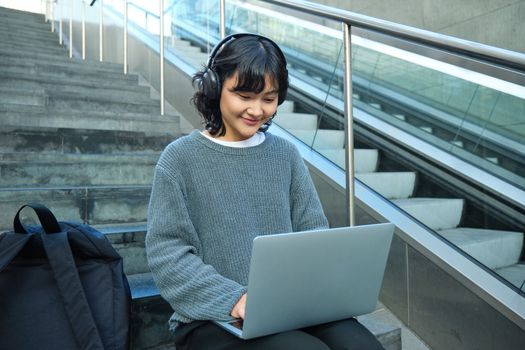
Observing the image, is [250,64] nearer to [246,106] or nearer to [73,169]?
[246,106]

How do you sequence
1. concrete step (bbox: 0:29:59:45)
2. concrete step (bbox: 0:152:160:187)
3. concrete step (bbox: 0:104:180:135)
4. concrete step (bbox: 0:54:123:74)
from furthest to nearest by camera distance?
1. concrete step (bbox: 0:29:59:45)
2. concrete step (bbox: 0:54:123:74)
3. concrete step (bbox: 0:104:180:135)
4. concrete step (bbox: 0:152:160:187)

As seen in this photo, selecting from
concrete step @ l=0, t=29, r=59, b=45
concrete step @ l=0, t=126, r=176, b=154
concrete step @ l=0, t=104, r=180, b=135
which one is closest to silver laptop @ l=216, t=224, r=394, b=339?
concrete step @ l=0, t=126, r=176, b=154

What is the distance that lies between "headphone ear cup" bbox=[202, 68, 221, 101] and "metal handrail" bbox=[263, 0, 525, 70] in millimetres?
612

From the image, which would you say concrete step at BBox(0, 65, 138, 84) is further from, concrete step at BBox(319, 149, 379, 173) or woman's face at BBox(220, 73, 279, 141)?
woman's face at BBox(220, 73, 279, 141)

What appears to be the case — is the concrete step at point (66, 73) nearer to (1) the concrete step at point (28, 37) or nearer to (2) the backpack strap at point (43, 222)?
(1) the concrete step at point (28, 37)

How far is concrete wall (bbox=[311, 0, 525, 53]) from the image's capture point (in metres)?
2.48

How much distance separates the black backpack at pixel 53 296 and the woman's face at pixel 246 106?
0.42m

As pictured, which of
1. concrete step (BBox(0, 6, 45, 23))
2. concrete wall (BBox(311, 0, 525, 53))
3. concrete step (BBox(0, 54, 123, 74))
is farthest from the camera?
concrete step (BBox(0, 6, 45, 23))

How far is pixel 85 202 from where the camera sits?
1.56m

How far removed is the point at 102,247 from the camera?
0.93 meters

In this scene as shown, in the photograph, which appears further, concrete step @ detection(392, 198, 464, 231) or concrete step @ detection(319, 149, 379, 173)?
concrete step @ detection(319, 149, 379, 173)

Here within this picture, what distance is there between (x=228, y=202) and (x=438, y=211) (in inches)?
42.0

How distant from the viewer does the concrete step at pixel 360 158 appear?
1.97 metres

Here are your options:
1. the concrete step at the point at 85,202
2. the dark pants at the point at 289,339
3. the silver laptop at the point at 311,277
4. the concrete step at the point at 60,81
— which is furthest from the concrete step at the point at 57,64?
the silver laptop at the point at 311,277
